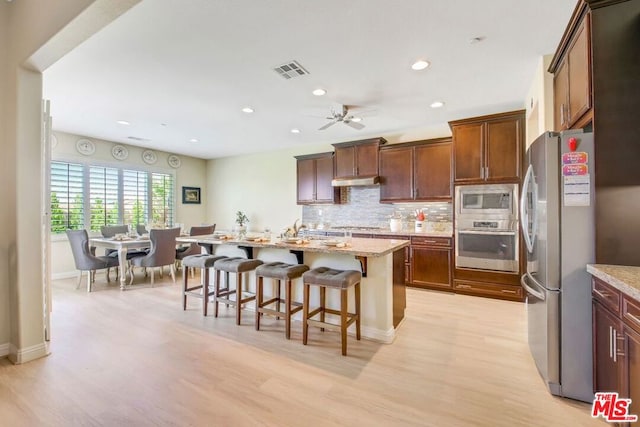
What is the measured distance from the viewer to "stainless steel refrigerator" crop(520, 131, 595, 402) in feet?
5.99

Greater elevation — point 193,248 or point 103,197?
point 103,197

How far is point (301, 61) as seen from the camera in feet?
9.30

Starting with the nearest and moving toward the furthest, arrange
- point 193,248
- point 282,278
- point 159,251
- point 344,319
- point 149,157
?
point 344,319 < point 282,278 < point 159,251 < point 193,248 < point 149,157

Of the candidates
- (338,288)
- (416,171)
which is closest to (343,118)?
(416,171)

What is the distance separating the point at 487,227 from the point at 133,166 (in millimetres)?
7096

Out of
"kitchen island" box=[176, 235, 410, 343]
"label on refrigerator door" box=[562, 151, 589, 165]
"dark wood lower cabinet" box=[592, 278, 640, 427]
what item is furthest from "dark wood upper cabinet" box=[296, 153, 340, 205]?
"dark wood lower cabinet" box=[592, 278, 640, 427]

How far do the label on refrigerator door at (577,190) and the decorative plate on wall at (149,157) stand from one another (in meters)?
7.48

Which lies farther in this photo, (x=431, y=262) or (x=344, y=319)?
(x=431, y=262)

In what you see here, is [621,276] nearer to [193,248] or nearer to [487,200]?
[487,200]

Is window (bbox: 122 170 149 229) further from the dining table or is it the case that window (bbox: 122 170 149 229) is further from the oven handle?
the oven handle

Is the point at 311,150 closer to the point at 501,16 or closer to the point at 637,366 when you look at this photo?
the point at 501,16

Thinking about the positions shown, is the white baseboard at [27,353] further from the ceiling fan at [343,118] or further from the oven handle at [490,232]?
the oven handle at [490,232]

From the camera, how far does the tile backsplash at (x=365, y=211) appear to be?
5066 mm

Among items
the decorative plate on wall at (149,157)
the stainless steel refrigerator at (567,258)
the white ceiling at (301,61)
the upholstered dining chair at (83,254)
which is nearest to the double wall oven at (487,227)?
the white ceiling at (301,61)
